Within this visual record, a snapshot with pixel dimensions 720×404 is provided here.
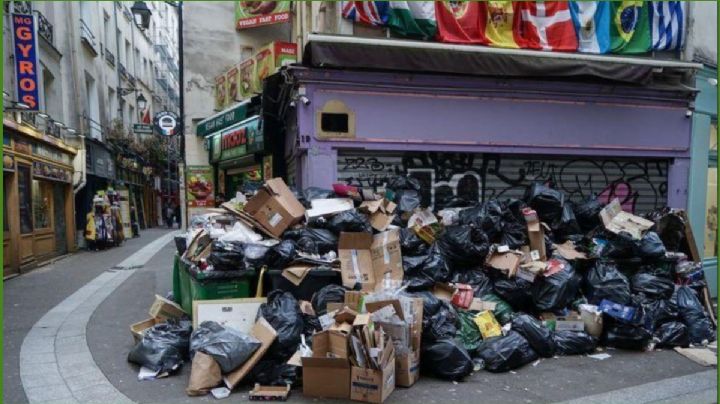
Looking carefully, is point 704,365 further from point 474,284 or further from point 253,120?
point 253,120

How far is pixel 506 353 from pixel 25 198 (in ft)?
35.1

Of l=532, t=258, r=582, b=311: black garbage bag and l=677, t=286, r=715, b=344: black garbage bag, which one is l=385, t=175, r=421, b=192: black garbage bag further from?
l=677, t=286, r=715, b=344: black garbage bag

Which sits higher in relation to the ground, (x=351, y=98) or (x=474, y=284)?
(x=351, y=98)

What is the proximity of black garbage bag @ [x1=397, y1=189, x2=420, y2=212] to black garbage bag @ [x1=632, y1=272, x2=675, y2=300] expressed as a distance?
2740mm

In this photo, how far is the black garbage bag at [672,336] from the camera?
5258 mm

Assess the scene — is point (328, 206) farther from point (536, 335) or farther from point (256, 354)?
point (536, 335)

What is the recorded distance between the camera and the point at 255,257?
4.80 m

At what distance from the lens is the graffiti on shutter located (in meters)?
7.05

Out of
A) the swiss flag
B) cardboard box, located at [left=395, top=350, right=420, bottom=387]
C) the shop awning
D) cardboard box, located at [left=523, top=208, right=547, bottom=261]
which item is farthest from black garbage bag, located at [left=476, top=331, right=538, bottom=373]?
the swiss flag

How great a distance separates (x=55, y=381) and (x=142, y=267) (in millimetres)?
7137

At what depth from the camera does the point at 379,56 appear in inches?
258

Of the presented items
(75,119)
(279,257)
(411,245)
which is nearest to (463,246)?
(411,245)

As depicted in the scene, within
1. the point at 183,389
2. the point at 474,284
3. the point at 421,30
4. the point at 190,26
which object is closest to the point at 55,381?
the point at 183,389

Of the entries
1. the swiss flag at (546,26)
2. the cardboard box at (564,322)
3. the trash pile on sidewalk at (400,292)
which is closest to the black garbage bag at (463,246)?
the trash pile on sidewalk at (400,292)
